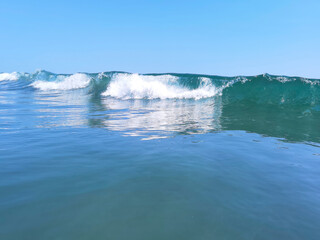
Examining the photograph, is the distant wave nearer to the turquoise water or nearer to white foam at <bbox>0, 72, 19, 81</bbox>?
the turquoise water

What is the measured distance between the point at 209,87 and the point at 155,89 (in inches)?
191

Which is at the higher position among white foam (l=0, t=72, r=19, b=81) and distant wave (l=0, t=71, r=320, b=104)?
white foam (l=0, t=72, r=19, b=81)

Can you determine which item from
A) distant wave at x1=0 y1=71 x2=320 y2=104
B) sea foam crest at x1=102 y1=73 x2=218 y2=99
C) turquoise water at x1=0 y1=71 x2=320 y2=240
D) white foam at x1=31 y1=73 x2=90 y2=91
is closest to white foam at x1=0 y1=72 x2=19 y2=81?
white foam at x1=31 y1=73 x2=90 y2=91

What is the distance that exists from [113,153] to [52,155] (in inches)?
41.1

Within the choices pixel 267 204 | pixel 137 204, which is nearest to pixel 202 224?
pixel 137 204

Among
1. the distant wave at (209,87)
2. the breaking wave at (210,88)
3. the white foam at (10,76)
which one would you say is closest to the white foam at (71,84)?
the breaking wave at (210,88)

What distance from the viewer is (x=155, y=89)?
20.0m

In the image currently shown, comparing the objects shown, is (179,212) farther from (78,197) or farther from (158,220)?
(78,197)

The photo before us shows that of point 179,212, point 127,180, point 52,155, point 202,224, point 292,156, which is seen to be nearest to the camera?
point 202,224

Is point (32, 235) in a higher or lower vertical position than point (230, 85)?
lower

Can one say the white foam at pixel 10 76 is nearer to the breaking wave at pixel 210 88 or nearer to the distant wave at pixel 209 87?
the breaking wave at pixel 210 88

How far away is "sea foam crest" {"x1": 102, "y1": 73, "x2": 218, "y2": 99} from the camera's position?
19359 mm

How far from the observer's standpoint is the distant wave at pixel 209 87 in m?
16.4

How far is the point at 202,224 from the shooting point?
6.60ft
